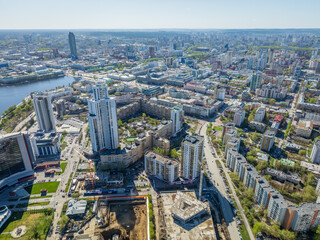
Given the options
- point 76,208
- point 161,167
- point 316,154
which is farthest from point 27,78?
point 316,154

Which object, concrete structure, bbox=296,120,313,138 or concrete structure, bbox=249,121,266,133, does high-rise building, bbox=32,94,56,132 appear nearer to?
concrete structure, bbox=249,121,266,133

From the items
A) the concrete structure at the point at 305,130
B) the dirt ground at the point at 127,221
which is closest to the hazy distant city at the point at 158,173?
the dirt ground at the point at 127,221

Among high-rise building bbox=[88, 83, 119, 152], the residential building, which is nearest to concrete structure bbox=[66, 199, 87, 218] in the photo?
high-rise building bbox=[88, 83, 119, 152]

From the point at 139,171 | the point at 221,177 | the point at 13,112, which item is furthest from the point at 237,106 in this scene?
the point at 13,112

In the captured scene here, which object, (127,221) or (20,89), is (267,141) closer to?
(127,221)

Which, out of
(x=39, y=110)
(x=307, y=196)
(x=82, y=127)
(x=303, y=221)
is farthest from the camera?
(x=82, y=127)

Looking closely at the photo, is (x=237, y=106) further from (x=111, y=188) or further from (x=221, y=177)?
(x=111, y=188)

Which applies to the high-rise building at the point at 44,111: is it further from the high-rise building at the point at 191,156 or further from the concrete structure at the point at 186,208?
the concrete structure at the point at 186,208
